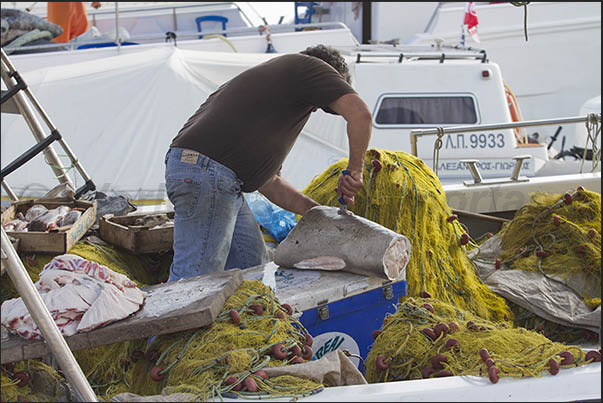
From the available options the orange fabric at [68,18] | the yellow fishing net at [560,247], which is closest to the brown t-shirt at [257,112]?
the yellow fishing net at [560,247]

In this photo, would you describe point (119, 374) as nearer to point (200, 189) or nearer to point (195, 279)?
point (195, 279)

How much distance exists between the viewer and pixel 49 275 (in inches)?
101

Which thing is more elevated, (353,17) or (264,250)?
(353,17)

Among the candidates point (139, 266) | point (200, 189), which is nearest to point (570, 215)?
point (200, 189)

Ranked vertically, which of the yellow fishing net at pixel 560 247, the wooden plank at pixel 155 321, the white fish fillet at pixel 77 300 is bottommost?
the yellow fishing net at pixel 560 247

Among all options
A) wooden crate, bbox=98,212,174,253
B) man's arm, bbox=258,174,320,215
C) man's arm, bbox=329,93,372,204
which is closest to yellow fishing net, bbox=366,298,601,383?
man's arm, bbox=329,93,372,204

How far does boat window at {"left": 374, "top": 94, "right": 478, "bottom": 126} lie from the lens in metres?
9.23

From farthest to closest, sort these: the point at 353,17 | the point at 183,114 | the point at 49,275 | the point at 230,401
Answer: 1. the point at 353,17
2. the point at 183,114
3. the point at 49,275
4. the point at 230,401

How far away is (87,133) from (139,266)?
179 inches

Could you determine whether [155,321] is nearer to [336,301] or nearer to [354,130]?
[336,301]

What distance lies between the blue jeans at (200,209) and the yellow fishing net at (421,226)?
897 mm

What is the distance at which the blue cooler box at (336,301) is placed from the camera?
10.3 feet

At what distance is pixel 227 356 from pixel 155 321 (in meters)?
0.33

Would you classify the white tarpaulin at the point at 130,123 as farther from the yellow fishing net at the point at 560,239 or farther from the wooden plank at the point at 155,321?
the wooden plank at the point at 155,321
